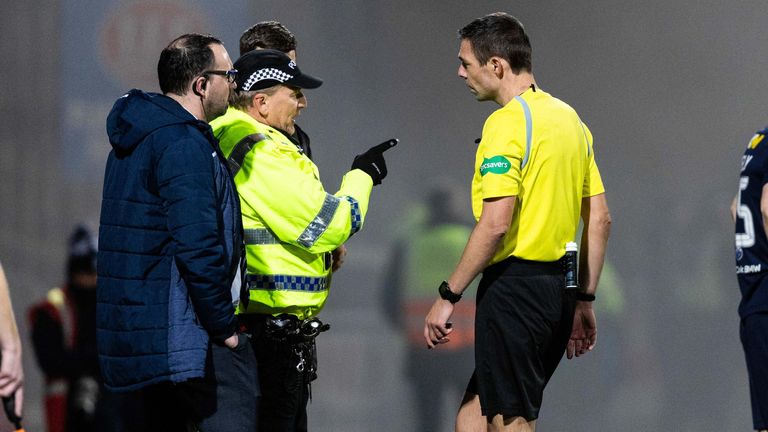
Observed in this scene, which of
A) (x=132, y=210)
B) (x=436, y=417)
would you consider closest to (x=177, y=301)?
(x=132, y=210)

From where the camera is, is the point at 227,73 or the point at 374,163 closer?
the point at 227,73

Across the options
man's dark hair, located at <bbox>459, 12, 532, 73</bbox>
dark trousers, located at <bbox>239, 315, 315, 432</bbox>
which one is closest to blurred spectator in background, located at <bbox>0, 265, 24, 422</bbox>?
dark trousers, located at <bbox>239, 315, 315, 432</bbox>

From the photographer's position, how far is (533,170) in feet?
9.50

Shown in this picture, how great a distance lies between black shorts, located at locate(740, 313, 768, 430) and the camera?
2891mm

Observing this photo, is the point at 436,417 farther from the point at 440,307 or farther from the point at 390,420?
the point at 440,307

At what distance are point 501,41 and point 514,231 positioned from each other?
544mm

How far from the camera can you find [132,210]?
94.4 inches

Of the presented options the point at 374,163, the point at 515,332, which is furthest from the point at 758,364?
the point at 374,163

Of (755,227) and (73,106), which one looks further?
(73,106)

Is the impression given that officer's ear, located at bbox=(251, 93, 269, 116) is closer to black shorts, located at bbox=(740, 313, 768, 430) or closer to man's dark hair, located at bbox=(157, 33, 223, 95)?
man's dark hair, located at bbox=(157, 33, 223, 95)

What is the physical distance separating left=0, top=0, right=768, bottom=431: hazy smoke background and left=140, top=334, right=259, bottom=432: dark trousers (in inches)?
74.6

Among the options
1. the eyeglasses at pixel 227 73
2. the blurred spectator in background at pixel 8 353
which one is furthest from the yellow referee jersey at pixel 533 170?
the blurred spectator in background at pixel 8 353

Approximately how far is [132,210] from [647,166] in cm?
287

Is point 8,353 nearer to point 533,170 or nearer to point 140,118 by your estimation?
point 140,118
